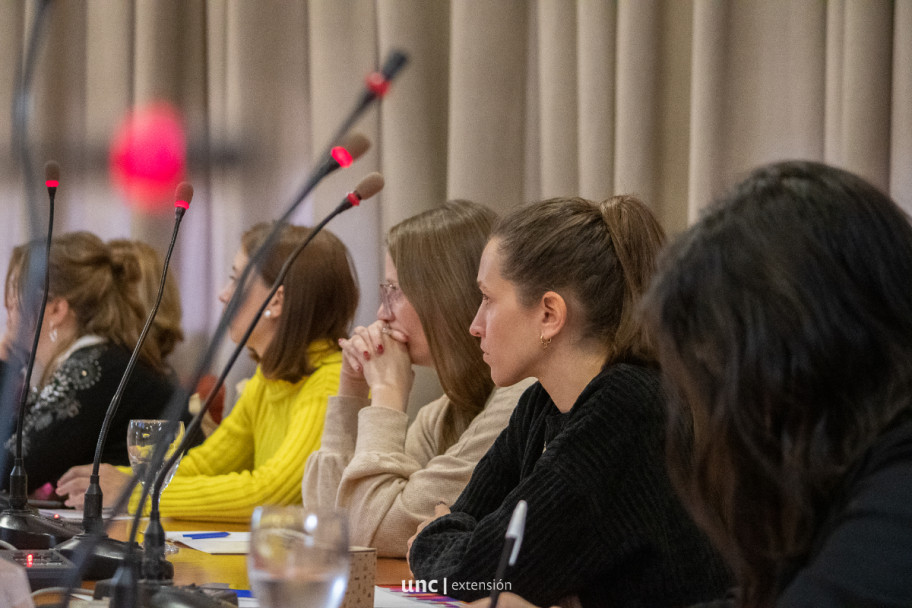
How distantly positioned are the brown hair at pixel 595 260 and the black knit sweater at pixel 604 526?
0.13 metres

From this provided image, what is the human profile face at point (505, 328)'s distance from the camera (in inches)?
60.4

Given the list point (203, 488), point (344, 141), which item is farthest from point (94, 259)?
point (344, 141)

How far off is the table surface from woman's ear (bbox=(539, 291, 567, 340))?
1.35 feet

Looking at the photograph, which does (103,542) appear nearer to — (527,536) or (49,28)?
(527,536)

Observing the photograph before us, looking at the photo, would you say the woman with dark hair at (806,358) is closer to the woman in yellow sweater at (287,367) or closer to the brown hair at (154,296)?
the woman in yellow sweater at (287,367)

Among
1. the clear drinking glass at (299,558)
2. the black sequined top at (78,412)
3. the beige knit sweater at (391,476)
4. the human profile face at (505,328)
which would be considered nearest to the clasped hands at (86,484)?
the black sequined top at (78,412)

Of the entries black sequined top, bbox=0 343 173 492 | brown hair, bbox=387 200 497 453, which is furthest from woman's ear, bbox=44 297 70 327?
brown hair, bbox=387 200 497 453

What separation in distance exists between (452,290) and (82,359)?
1.21m

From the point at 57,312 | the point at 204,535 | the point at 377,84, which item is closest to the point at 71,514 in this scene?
the point at 204,535

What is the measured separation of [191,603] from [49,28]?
11.0 ft

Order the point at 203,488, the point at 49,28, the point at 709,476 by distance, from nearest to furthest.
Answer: the point at 709,476 → the point at 203,488 → the point at 49,28

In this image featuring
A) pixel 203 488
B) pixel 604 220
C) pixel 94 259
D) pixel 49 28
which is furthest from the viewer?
pixel 49 28

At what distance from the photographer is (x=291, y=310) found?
Result: 253cm

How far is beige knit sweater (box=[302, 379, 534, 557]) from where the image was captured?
5.80 ft
